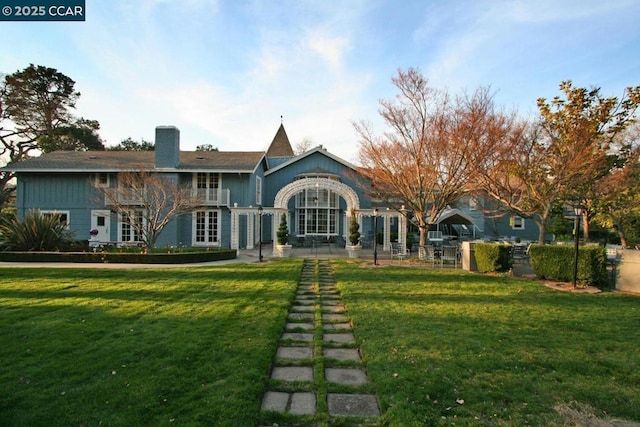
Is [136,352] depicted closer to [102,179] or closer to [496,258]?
[496,258]

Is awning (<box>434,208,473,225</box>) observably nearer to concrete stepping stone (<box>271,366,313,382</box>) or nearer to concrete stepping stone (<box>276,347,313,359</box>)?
concrete stepping stone (<box>276,347,313,359</box>)

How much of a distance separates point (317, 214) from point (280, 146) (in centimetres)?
1176

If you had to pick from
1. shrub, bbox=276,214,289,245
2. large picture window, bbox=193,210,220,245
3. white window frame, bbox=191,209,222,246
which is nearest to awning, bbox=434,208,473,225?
shrub, bbox=276,214,289,245

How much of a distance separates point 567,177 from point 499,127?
3423 mm

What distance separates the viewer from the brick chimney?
2103 centimetres

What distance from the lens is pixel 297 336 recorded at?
5695 mm

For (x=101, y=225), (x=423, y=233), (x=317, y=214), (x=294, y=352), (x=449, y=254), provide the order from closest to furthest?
(x=294, y=352), (x=449, y=254), (x=423, y=233), (x=101, y=225), (x=317, y=214)

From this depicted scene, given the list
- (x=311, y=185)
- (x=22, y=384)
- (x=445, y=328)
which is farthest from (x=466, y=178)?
(x=22, y=384)

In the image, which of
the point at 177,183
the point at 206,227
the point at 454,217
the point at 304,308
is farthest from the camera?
the point at 454,217

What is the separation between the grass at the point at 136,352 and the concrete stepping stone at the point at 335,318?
0.82 m

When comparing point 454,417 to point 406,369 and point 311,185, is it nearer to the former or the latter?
point 406,369

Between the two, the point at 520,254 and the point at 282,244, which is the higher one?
the point at 282,244

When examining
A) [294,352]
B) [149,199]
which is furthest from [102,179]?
[294,352]

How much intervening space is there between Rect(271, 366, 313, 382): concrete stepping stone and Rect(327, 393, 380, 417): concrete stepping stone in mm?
523
